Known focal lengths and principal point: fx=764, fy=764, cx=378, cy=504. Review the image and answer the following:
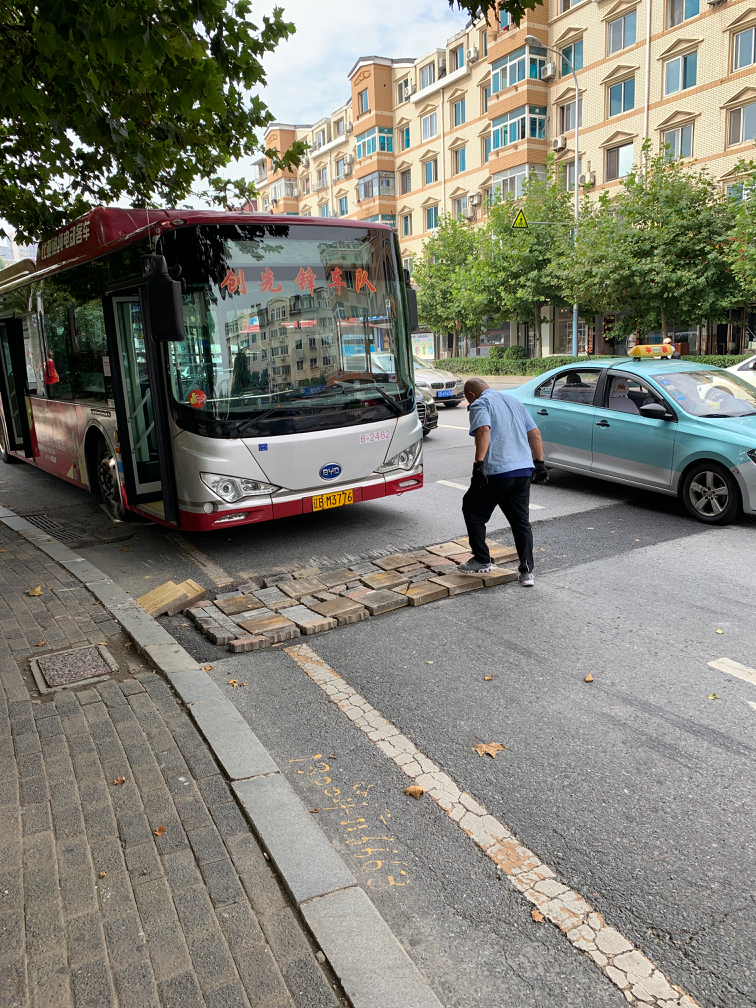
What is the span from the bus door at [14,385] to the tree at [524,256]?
78.0ft

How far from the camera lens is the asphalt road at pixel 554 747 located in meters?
2.60

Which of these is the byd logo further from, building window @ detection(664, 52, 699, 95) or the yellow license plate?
building window @ detection(664, 52, 699, 95)

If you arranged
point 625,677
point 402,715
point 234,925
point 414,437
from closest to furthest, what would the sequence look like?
point 234,925 → point 402,715 → point 625,677 → point 414,437

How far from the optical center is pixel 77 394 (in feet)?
29.8

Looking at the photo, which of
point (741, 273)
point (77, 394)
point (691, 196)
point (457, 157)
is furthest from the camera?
point (457, 157)

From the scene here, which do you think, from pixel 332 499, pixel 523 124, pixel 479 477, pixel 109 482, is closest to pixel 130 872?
pixel 479 477

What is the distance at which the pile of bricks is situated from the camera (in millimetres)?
5402

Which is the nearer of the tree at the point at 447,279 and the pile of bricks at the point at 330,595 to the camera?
the pile of bricks at the point at 330,595

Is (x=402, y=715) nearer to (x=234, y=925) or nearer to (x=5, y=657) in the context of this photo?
(x=234, y=925)

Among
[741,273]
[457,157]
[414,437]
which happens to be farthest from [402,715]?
[457,157]

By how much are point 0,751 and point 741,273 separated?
24.3m

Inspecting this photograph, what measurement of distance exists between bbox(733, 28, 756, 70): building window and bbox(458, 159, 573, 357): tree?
→ 7770 millimetres

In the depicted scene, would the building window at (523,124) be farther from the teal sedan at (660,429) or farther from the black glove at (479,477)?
the black glove at (479,477)

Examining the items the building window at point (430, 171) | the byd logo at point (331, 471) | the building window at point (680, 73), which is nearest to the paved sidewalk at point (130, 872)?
the byd logo at point (331, 471)
